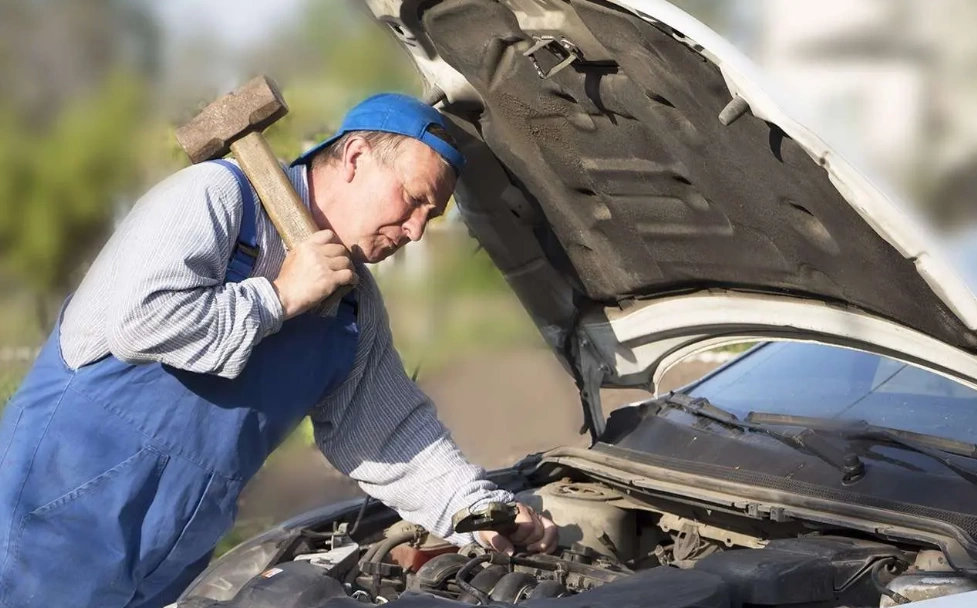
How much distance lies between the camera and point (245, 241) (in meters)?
2.28

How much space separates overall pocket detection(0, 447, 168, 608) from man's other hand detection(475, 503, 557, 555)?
2.58 ft

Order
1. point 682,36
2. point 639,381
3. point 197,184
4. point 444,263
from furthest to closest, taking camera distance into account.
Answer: point 444,263
point 639,381
point 197,184
point 682,36

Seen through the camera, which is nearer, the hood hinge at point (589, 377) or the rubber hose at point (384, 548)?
the rubber hose at point (384, 548)

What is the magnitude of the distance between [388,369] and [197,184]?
705mm

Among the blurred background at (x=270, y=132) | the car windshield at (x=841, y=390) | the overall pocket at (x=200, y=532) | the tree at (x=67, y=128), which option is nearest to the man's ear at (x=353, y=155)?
the overall pocket at (x=200, y=532)

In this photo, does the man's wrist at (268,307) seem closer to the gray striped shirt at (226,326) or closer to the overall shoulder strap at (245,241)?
the gray striped shirt at (226,326)

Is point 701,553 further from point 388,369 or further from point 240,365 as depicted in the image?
point 240,365

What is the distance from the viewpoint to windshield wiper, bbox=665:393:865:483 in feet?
8.33

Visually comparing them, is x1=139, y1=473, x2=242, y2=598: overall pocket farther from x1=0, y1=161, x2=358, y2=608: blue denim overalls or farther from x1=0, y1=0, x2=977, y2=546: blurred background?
x1=0, y1=0, x2=977, y2=546: blurred background

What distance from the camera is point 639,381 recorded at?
3391 mm

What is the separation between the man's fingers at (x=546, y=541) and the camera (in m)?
2.67

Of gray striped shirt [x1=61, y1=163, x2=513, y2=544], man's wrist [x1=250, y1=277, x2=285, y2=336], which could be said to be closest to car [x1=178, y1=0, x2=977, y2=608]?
gray striped shirt [x1=61, y1=163, x2=513, y2=544]

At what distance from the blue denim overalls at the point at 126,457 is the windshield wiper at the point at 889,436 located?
1265 millimetres

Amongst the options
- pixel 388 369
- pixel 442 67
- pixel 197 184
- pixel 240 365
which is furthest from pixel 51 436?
pixel 442 67
